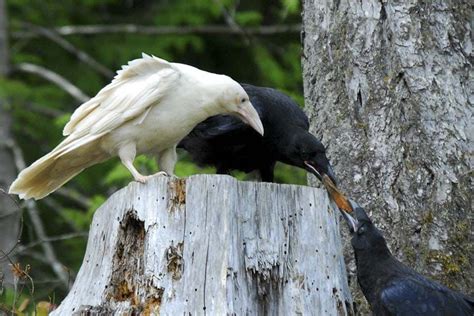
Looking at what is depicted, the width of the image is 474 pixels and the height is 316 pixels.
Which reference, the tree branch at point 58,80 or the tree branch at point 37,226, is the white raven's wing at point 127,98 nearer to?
the tree branch at point 37,226

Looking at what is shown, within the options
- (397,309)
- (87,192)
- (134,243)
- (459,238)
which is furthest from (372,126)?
(87,192)

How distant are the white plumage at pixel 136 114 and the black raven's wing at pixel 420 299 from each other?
1517 mm

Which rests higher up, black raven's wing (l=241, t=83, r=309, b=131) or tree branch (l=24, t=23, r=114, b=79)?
black raven's wing (l=241, t=83, r=309, b=131)

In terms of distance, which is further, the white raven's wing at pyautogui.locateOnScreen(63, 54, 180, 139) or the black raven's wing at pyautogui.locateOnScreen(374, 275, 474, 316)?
the white raven's wing at pyautogui.locateOnScreen(63, 54, 180, 139)

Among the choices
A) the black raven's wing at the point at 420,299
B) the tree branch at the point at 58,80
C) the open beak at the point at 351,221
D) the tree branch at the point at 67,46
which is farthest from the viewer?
the tree branch at the point at 67,46

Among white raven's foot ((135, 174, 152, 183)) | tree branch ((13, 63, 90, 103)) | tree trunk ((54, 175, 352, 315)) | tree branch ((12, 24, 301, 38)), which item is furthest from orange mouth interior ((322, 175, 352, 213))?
tree branch ((12, 24, 301, 38))

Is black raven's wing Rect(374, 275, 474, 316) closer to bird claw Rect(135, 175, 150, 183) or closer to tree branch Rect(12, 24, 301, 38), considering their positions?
bird claw Rect(135, 175, 150, 183)

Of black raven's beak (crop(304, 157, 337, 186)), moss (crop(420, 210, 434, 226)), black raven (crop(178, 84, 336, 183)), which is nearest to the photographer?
moss (crop(420, 210, 434, 226))

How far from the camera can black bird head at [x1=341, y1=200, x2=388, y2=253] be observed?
7375 mm

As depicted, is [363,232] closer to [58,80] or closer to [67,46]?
[58,80]

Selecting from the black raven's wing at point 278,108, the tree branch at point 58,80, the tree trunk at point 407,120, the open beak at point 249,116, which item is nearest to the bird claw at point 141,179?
the open beak at point 249,116

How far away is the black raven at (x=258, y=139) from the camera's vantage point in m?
8.67

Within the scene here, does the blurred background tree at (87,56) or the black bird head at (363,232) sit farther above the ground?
the black bird head at (363,232)

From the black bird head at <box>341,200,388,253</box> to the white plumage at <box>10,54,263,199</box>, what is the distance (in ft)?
3.21
